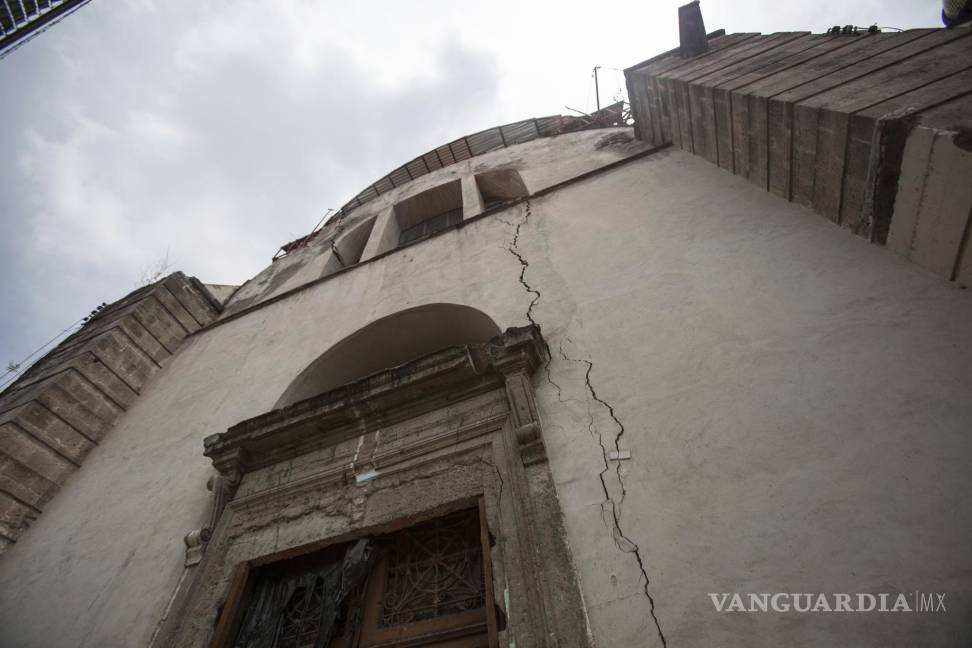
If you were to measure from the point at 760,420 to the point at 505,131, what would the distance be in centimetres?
971

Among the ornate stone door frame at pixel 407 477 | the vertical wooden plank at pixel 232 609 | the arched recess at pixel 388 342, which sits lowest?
the vertical wooden plank at pixel 232 609

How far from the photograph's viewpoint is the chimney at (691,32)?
16.0 feet

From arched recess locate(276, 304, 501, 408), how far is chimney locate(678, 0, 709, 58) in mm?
3705

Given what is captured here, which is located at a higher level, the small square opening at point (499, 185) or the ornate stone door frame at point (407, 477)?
the small square opening at point (499, 185)

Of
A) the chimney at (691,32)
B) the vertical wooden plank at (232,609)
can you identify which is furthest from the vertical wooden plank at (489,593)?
the chimney at (691,32)

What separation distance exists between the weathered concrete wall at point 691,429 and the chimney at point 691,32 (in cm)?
128

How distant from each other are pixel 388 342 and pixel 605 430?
3081 millimetres

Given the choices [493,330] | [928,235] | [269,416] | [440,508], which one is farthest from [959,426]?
[269,416]

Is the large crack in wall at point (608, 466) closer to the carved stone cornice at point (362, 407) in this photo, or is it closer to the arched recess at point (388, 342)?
the carved stone cornice at point (362, 407)

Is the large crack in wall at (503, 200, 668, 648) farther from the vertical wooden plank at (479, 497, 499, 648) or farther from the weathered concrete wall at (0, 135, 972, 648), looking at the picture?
the vertical wooden plank at (479, 497, 499, 648)

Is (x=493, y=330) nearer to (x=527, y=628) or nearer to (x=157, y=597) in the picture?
(x=527, y=628)

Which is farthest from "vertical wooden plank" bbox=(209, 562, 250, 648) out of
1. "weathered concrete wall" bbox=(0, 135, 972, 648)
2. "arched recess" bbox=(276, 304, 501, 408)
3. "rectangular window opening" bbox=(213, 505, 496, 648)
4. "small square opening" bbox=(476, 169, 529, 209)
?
"small square opening" bbox=(476, 169, 529, 209)

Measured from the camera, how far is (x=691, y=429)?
97.7 inches

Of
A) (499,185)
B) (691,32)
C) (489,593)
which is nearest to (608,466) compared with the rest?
(489,593)
